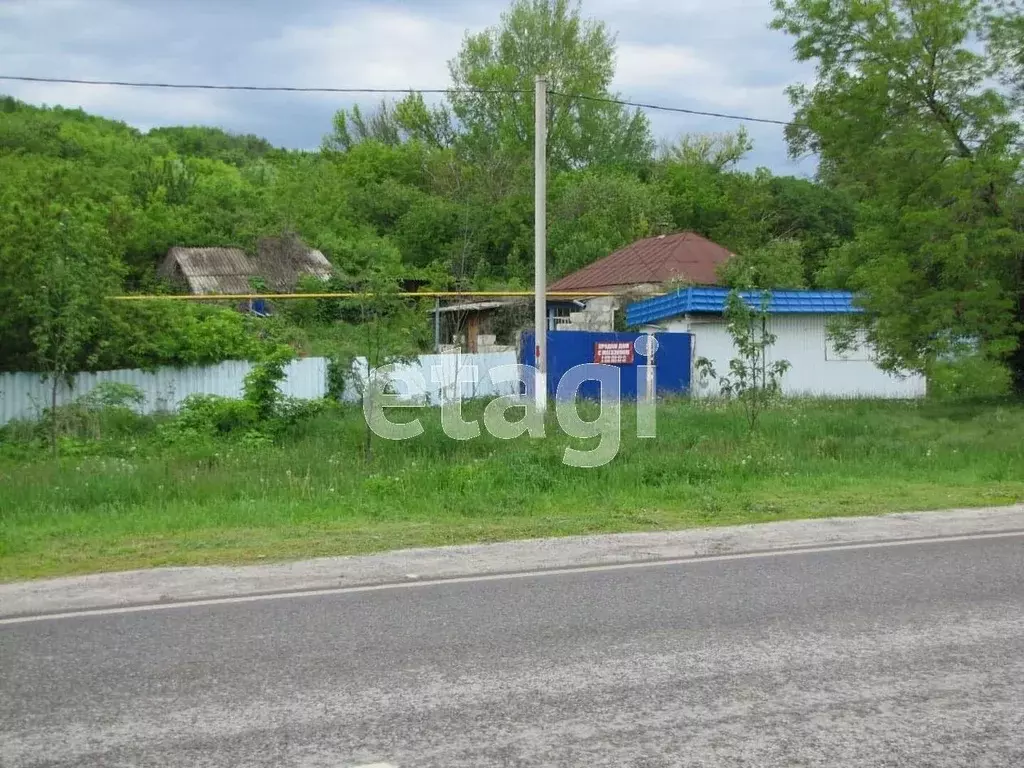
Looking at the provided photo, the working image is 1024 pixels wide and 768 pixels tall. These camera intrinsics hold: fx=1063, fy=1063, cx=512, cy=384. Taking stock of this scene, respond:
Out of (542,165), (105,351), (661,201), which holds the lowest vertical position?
(105,351)

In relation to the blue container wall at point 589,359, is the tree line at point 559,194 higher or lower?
higher

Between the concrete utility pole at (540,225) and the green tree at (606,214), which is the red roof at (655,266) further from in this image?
the concrete utility pole at (540,225)

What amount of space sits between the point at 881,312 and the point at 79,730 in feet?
62.5

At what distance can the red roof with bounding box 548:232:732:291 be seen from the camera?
3481cm

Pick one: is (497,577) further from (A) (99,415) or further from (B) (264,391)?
(A) (99,415)

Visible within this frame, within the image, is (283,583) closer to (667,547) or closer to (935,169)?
(667,547)

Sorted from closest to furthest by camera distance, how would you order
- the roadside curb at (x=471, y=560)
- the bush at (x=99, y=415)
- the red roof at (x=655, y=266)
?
1. the roadside curb at (x=471, y=560)
2. the bush at (x=99, y=415)
3. the red roof at (x=655, y=266)

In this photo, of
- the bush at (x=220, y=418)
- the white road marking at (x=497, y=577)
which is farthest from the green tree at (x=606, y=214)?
the white road marking at (x=497, y=577)

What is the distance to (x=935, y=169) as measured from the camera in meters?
20.5

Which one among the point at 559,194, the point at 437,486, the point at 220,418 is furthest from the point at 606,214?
the point at 437,486

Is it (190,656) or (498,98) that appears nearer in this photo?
(190,656)

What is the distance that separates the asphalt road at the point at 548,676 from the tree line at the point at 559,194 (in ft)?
33.5

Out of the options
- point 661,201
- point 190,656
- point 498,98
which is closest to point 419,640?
point 190,656

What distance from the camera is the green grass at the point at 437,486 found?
10844 mm
